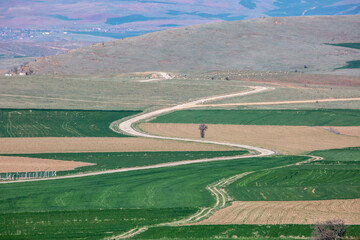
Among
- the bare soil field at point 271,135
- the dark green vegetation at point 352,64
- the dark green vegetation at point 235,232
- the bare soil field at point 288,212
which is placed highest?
the dark green vegetation at point 352,64

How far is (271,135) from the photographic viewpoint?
292 feet

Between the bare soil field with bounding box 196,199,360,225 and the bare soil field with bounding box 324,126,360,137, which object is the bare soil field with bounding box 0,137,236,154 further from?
the bare soil field with bounding box 196,199,360,225

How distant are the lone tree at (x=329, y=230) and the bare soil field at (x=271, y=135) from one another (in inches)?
1684

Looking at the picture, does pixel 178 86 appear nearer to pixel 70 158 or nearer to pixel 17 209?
pixel 70 158

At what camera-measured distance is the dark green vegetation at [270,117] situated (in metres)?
96.6

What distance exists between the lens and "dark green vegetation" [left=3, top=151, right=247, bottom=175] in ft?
217

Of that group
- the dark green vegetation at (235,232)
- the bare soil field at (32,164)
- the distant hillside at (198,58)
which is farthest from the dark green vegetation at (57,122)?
the distant hillside at (198,58)

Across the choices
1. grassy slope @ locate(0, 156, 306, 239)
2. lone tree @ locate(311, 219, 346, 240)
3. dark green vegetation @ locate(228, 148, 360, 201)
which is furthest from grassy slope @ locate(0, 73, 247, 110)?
lone tree @ locate(311, 219, 346, 240)

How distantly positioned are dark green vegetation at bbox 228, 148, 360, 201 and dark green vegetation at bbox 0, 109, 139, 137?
31623mm

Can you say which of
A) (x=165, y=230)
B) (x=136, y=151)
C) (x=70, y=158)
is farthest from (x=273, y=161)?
(x=165, y=230)

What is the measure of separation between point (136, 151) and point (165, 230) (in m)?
36.7

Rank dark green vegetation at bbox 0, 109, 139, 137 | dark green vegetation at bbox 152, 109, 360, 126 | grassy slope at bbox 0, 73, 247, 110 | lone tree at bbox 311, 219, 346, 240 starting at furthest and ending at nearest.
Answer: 1. grassy slope at bbox 0, 73, 247, 110
2. dark green vegetation at bbox 152, 109, 360, 126
3. dark green vegetation at bbox 0, 109, 139, 137
4. lone tree at bbox 311, 219, 346, 240

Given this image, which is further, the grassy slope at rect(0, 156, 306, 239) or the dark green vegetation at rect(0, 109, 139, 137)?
the dark green vegetation at rect(0, 109, 139, 137)

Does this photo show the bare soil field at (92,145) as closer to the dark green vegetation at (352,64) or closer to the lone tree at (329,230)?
the lone tree at (329,230)
